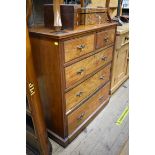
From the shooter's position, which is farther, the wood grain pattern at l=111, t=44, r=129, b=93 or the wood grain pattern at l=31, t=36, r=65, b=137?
the wood grain pattern at l=111, t=44, r=129, b=93

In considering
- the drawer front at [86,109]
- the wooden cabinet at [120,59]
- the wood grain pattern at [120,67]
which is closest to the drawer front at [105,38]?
the wooden cabinet at [120,59]

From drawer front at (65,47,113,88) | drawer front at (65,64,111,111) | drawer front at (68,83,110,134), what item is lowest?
drawer front at (68,83,110,134)

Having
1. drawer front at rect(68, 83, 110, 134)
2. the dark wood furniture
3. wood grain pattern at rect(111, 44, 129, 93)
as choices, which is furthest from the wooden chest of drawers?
wood grain pattern at rect(111, 44, 129, 93)

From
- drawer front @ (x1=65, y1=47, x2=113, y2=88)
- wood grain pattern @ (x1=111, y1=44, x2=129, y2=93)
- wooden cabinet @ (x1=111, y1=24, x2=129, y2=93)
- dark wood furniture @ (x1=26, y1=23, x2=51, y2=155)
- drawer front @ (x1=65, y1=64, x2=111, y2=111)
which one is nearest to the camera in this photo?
dark wood furniture @ (x1=26, y1=23, x2=51, y2=155)

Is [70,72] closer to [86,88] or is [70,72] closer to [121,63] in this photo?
[86,88]

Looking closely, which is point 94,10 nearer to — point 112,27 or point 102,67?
point 112,27

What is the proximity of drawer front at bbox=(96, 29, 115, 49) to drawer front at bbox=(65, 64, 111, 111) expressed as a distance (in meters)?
0.29

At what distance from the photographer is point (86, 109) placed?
5.50ft

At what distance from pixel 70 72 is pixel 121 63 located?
4.43ft

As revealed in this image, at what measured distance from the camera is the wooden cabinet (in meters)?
2.00

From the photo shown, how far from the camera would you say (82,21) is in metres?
1.46

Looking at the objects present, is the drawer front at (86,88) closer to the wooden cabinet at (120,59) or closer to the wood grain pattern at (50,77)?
the wood grain pattern at (50,77)

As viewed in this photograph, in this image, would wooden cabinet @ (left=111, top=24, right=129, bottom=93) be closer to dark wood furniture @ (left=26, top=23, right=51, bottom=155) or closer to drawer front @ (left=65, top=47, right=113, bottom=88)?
drawer front @ (left=65, top=47, right=113, bottom=88)
